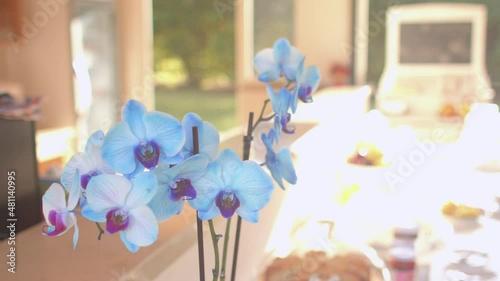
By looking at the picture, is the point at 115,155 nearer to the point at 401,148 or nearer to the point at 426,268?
the point at 426,268

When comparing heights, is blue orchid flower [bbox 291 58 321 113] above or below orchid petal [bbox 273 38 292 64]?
below

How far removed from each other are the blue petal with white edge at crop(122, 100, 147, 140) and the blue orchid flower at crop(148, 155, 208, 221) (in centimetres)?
Answer: 3

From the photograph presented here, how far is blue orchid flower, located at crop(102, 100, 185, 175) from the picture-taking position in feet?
1.41

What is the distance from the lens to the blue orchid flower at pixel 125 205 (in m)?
0.42

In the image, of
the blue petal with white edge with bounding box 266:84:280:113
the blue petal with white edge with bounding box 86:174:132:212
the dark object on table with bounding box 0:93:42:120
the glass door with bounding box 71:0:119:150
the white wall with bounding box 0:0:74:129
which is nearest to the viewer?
the blue petal with white edge with bounding box 86:174:132:212

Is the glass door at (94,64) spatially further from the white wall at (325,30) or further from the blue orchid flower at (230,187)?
the blue orchid flower at (230,187)

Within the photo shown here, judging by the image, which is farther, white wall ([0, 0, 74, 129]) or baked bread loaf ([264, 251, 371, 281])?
white wall ([0, 0, 74, 129])

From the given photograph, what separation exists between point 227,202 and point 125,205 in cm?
8

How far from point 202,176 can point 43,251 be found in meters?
Answer: 0.41

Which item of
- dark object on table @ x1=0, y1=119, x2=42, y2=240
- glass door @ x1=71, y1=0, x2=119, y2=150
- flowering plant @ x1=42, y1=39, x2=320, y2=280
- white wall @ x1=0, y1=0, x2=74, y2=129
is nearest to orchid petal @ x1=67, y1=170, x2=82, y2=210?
flowering plant @ x1=42, y1=39, x2=320, y2=280

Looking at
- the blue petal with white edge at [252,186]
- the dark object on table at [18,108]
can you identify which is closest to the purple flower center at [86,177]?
the blue petal with white edge at [252,186]

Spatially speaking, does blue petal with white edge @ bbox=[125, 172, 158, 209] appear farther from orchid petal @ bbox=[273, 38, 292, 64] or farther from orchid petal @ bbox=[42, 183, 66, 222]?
orchid petal @ bbox=[273, 38, 292, 64]

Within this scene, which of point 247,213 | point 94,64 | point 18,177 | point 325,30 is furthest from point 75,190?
point 325,30

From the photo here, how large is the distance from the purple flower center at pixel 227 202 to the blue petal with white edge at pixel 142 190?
0.06 metres
